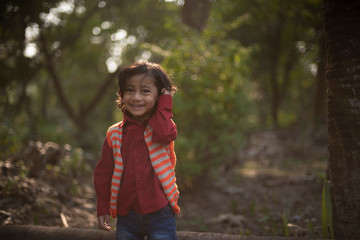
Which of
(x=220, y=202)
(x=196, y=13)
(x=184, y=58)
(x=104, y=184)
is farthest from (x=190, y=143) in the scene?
(x=196, y=13)

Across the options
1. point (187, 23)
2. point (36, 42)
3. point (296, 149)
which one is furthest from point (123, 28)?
point (296, 149)

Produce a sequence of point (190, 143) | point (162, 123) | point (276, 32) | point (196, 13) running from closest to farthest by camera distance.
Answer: point (162, 123) < point (190, 143) < point (196, 13) < point (276, 32)

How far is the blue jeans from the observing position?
222cm

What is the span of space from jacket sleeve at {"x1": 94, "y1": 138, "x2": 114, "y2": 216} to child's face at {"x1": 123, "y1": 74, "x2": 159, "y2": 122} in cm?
39

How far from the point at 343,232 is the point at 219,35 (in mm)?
4725

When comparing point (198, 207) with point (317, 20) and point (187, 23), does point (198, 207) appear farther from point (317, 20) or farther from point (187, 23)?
point (317, 20)

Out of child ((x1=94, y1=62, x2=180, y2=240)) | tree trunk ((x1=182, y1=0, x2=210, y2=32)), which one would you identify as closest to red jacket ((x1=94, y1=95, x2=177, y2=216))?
child ((x1=94, y1=62, x2=180, y2=240))

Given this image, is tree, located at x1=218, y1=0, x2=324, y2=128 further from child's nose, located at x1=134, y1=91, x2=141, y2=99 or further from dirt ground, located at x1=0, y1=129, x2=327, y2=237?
child's nose, located at x1=134, y1=91, x2=141, y2=99

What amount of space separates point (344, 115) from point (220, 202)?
11.2 feet

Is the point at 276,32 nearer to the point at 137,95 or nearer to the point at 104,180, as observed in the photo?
the point at 137,95

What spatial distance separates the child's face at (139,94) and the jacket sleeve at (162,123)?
7 cm

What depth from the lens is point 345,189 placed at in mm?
2713

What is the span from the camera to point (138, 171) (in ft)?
7.30

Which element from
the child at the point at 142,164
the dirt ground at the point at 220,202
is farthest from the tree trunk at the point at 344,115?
the child at the point at 142,164
